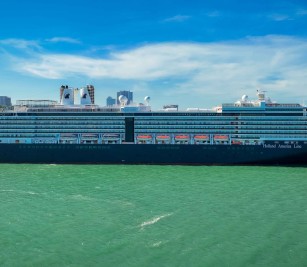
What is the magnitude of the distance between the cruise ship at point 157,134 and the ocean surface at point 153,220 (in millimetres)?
7992

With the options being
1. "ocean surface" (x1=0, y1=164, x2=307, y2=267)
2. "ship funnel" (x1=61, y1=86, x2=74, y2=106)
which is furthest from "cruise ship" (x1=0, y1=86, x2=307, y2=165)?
"ocean surface" (x1=0, y1=164, x2=307, y2=267)

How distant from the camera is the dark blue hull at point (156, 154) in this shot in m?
38.2

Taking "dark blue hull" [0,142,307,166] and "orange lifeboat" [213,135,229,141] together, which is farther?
"orange lifeboat" [213,135,229,141]

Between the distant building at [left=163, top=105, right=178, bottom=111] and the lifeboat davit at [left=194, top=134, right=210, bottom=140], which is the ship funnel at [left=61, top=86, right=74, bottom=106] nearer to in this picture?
the distant building at [left=163, top=105, right=178, bottom=111]

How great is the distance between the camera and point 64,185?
27156 millimetres

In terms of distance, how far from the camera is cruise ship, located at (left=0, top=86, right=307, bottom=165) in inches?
1528

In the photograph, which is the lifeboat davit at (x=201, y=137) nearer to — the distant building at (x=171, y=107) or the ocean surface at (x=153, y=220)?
the distant building at (x=171, y=107)

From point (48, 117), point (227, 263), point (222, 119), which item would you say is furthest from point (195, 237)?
point (48, 117)

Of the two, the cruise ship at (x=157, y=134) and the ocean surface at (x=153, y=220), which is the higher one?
the cruise ship at (x=157, y=134)

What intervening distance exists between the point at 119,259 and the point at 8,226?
681 centimetres

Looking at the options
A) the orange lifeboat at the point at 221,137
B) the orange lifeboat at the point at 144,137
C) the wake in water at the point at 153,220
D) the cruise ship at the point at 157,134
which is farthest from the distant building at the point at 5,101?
the wake in water at the point at 153,220

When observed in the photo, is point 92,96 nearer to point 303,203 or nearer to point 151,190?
point 151,190

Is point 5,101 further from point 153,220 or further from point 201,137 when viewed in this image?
point 153,220

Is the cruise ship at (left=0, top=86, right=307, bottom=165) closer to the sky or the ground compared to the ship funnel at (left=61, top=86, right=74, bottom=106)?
closer to the ground
